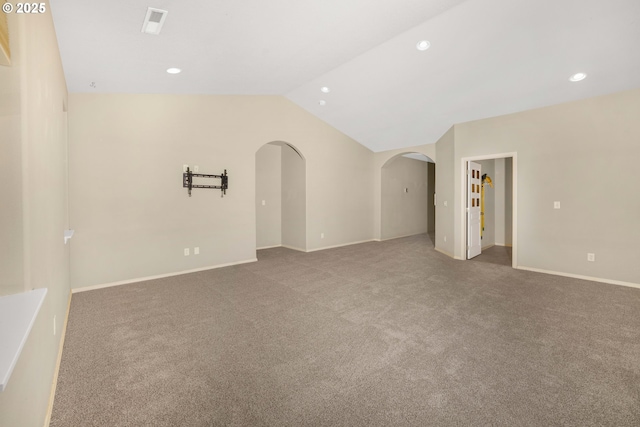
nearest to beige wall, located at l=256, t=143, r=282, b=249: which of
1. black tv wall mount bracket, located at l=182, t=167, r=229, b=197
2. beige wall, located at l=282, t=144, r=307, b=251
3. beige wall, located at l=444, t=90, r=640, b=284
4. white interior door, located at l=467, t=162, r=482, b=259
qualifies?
beige wall, located at l=282, t=144, r=307, b=251

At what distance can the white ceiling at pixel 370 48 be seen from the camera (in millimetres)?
2748

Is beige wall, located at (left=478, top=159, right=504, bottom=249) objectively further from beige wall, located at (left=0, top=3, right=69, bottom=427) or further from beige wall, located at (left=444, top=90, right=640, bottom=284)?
beige wall, located at (left=0, top=3, right=69, bottom=427)

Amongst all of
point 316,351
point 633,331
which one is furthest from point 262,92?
point 633,331

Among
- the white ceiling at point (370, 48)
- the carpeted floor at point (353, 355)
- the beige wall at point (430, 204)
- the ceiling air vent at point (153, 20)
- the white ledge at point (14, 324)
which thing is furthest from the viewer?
the beige wall at point (430, 204)

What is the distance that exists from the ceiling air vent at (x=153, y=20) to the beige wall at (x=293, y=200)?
13.5 ft

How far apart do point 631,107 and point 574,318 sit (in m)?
3.14

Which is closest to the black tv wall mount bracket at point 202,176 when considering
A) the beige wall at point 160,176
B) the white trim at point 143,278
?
the beige wall at point 160,176

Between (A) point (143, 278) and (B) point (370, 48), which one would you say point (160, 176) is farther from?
(B) point (370, 48)

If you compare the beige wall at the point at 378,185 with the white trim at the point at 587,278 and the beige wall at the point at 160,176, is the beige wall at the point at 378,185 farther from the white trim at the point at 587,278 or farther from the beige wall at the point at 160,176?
the white trim at the point at 587,278

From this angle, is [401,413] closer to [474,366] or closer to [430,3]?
[474,366]

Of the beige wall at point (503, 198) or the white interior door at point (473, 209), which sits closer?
the white interior door at point (473, 209)

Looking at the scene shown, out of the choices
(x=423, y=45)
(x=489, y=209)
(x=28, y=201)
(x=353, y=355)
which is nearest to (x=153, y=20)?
(x=28, y=201)

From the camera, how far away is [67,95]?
149 inches

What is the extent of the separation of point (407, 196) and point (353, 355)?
738cm
